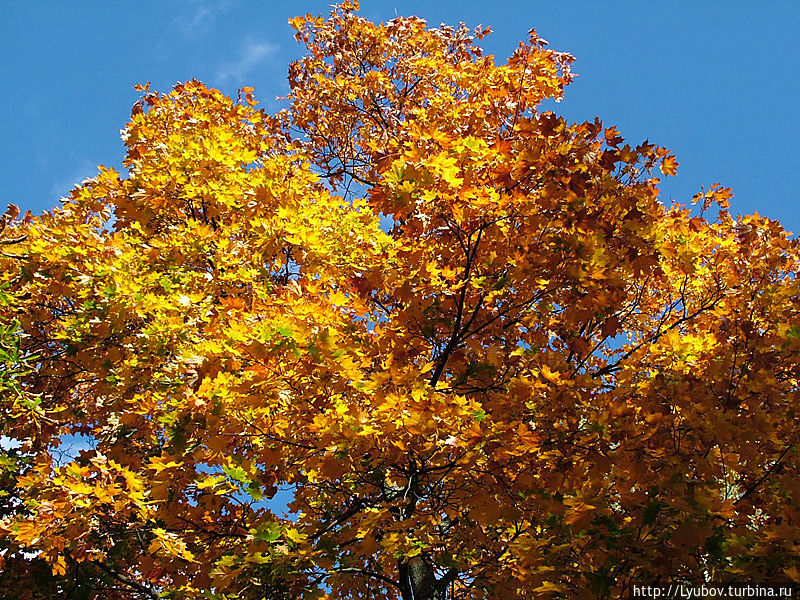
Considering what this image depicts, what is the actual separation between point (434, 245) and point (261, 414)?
197 centimetres

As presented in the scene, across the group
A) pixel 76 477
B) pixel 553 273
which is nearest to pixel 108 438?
pixel 76 477

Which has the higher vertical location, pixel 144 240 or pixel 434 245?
pixel 144 240

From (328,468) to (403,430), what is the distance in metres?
0.62

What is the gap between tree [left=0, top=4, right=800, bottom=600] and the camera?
3.84 metres

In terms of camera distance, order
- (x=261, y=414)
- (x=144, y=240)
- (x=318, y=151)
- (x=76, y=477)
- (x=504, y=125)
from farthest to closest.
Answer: (x=318, y=151), (x=144, y=240), (x=504, y=125), (x=76, y=477), (x=261, y=414)

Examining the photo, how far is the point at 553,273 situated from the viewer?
4547mm

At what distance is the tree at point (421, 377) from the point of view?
3.84 m

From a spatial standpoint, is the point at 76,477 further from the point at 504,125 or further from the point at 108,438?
the point at 504,125

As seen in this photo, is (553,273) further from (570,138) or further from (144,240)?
(144,240)

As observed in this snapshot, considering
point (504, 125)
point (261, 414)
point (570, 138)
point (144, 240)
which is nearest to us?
point (261, 414)

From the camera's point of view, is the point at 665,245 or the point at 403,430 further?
the point at 665,245

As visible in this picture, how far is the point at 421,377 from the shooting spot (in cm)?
436

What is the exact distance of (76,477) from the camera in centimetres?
438

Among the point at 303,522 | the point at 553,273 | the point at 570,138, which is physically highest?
the point at 570,138
